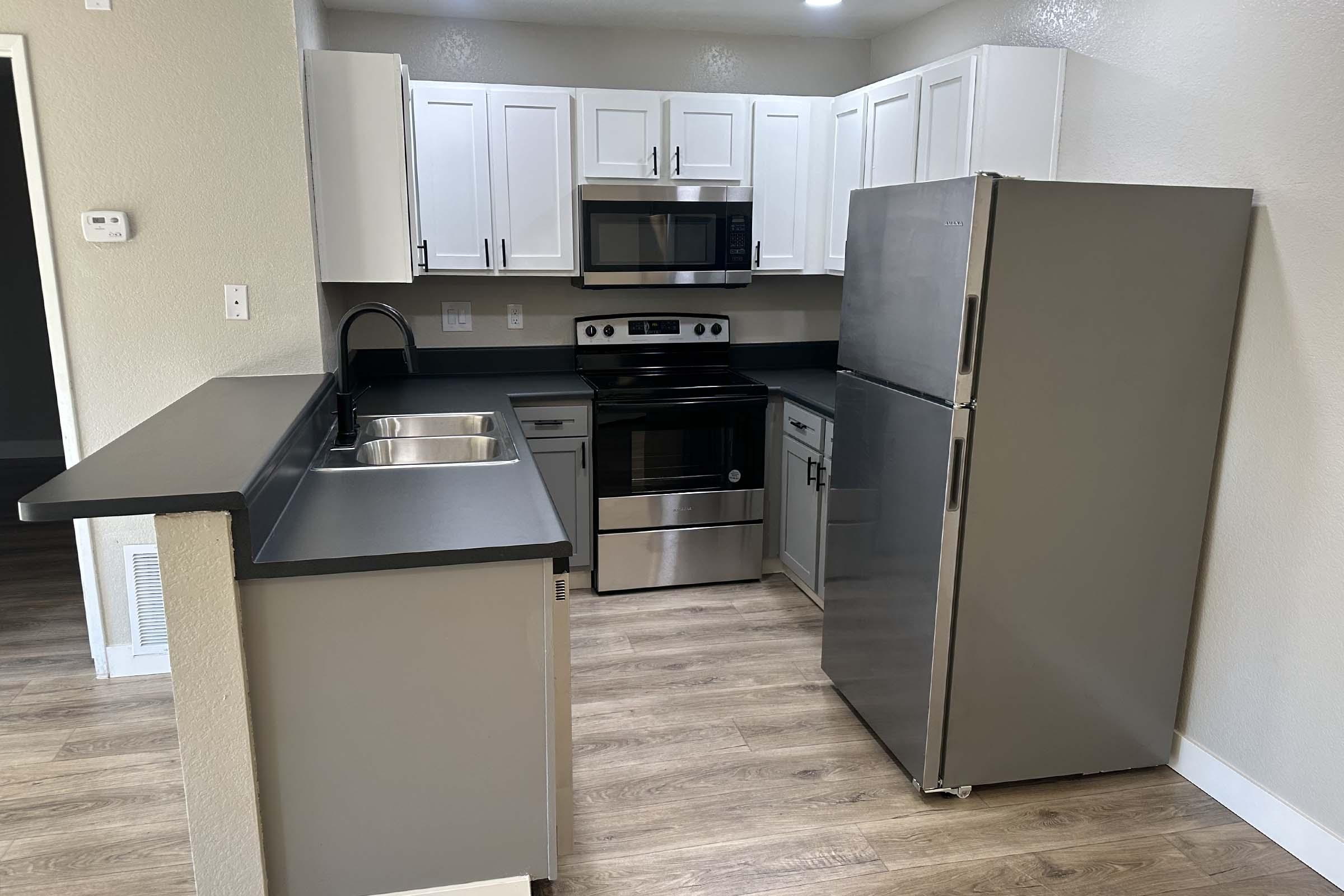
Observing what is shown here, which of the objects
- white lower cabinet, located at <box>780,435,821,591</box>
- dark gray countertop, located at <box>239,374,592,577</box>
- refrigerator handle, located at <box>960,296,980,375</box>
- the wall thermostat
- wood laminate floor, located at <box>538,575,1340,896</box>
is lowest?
wood laminate floor, located at <box>538,575,1340,896</box>

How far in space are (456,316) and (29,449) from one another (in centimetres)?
384

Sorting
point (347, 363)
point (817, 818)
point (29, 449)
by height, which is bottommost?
point (817, 818)

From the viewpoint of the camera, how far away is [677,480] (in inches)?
149

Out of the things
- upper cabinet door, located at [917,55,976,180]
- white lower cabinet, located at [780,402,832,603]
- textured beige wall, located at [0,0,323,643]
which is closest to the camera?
textured beige wall, located at [0,0,323,643]

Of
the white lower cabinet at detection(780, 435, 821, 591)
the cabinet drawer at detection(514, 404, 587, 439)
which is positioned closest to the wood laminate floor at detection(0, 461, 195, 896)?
the cabinet drawer at detection(514, 404, 587, 439)

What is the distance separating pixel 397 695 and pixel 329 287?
1992 millimetres

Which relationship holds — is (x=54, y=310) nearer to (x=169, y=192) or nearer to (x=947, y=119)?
(x=169, y=192)

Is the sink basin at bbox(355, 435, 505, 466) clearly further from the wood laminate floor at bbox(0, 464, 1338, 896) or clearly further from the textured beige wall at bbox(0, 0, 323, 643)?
the wood laminate floor at bbox(0, 464, 1338, 896)

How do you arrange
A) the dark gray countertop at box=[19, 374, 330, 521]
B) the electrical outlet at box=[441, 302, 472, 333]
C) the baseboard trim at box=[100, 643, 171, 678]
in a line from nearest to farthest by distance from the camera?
the dark gray countertop at box=[19, 374, 330, 521] < the baseboard trim at box=[100, 643, 171, 678] < the electrical outlet at box=[441, 302, 472, 333]

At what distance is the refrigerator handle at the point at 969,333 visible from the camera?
2.16 meters

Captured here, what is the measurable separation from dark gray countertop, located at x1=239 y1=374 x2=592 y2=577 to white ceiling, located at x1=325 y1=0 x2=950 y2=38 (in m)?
1.95

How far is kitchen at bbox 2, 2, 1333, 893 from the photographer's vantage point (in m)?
1.81

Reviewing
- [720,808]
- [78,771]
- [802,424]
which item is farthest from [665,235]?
[78,771]

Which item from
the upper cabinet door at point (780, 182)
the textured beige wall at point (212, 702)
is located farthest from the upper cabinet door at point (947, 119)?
the textured beige wall at point (212, 702)
